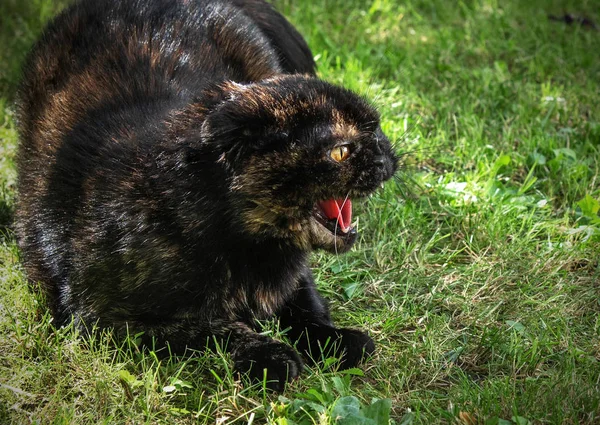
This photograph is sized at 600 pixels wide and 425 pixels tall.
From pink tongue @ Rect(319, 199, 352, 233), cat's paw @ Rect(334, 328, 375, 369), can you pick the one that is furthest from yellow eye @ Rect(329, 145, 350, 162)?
cat's paw @ Rect(334, 328, 375, 369)

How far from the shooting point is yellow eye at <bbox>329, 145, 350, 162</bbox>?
10.8 feet

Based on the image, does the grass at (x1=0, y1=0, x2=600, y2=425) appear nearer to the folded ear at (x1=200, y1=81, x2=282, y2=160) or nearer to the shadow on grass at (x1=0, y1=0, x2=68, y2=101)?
the shadow on grass at (x1=0, y1=0, x2=68, y2=101)

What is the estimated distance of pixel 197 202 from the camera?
3.29m

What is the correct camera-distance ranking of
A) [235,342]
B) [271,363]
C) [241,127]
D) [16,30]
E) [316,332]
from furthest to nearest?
[16,30] < [316,332] < [235,342] < [271,363] < [241,127]

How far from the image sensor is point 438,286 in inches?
162

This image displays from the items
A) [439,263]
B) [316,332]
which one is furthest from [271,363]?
[439,263]

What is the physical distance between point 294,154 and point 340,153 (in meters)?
0.19

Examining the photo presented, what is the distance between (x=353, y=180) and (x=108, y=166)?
1.09 m

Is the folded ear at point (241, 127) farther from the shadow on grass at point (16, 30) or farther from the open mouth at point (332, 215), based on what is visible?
the shadow on grass at point (16, 30)

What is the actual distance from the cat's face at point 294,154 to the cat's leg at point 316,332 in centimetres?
Result: 47

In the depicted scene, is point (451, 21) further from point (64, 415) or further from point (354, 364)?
point (64, 415)

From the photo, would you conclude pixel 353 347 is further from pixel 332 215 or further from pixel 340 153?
pixel 340 153

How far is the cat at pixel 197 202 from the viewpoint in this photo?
325 cm

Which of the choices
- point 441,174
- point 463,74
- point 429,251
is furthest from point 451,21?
point 429,251
